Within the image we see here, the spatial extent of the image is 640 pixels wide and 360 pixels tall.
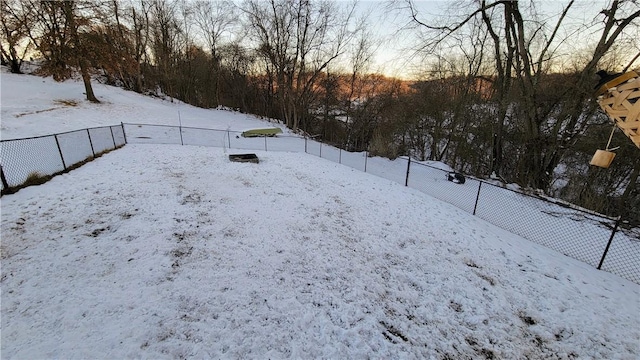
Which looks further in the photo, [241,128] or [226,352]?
[241,128]

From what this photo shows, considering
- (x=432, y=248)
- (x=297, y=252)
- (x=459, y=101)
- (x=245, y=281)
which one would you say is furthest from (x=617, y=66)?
(x=245, y=281)

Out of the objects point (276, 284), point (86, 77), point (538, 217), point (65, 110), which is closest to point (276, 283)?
point (276, 284)

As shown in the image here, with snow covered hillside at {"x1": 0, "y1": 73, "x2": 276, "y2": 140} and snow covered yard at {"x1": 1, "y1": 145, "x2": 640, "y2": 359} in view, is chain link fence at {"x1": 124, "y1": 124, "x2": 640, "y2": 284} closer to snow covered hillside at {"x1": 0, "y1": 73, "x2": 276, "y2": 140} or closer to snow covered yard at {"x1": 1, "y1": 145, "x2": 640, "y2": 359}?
snow covered yard at {"x1": 1, "y1": 145, "x2": 640, "y2": 359}

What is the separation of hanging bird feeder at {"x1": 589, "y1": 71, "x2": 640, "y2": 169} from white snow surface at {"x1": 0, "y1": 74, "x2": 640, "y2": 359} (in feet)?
10.1

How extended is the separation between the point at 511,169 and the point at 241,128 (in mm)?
20853

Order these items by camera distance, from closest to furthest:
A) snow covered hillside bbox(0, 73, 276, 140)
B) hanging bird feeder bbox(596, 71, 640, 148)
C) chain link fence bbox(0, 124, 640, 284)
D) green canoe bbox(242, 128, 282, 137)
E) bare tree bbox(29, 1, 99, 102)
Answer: hanging bird feeder bbox(596, 71, 640, 148)
chain link fence bbox(0, 124, 640, 284)
snow covered hillside bbox(0, 73, 276, 140)
bare tree bbox(29, 1, 99, 102)
green canoe bbox(242, 128, 282, 137)

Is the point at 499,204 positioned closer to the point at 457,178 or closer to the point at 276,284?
the point at 457,178

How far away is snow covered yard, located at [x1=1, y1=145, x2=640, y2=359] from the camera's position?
323 centimetres

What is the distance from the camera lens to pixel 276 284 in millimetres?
4238

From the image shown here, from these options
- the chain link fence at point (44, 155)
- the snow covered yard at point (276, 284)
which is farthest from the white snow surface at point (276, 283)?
the chain link fence at point (44, 155)

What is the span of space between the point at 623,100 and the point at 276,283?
4.35 meters

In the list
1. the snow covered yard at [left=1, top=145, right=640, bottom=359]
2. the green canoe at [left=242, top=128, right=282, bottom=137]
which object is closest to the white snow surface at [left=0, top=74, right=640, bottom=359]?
the snow covered yard at [left=1, top=145, right=640, bottom=359]

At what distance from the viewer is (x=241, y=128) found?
2303 centimetres

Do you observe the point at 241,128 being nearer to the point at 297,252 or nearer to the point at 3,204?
the point at 3,204
